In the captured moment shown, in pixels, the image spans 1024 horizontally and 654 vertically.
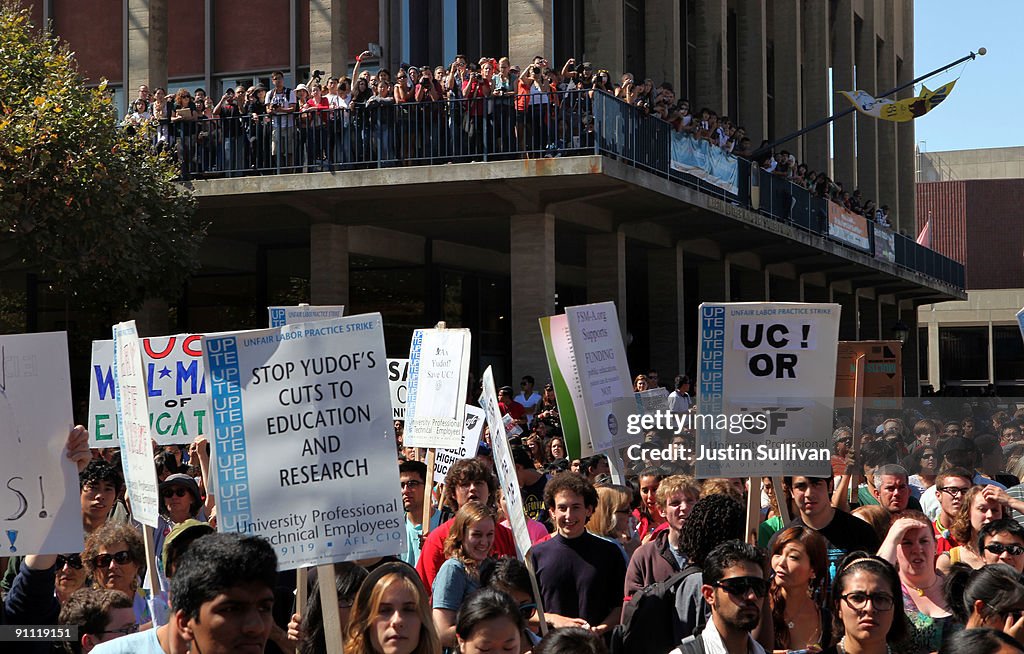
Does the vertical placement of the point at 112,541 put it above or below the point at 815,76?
below

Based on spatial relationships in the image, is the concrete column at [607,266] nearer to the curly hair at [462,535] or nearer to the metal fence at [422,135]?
the metal fence at [422,135]

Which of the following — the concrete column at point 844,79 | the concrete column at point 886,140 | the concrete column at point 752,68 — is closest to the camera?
the concrete column at point 752,68

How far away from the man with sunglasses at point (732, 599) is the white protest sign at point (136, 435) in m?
3.16

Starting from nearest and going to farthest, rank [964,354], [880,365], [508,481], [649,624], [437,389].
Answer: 1. [649,624]
2. [508,481]
3. [437,389]
4. [880,365]
5. [964,354]

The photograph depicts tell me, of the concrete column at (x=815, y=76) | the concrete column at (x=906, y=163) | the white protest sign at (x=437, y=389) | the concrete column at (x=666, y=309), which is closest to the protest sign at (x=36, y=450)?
the white protest sign at (x=437, y=389)

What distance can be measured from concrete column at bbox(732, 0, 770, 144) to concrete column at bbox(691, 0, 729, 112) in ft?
8.48

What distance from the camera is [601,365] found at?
38.6 feet

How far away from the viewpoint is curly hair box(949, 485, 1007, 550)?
25.6 ft

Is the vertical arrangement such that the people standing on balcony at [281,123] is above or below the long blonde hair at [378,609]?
above

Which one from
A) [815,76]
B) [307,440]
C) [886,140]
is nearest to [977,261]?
[886,140]

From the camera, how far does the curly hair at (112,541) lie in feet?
23.4

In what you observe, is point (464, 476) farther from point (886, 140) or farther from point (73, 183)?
point (886, 140)

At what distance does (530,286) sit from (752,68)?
15.5m

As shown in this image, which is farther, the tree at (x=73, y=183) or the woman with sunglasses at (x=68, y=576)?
the tree at (x=73, y=183)
